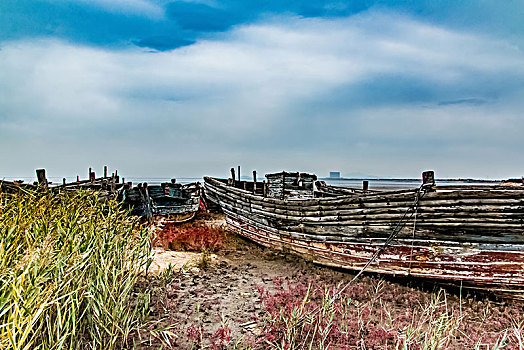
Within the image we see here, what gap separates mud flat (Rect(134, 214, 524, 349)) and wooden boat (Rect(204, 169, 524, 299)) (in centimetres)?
40

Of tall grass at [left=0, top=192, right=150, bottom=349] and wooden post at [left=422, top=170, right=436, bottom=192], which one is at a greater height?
wooden post at [left=422, top=170, right=436, bottom=192]

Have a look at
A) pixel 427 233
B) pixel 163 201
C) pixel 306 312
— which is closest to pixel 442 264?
pixel 427 233

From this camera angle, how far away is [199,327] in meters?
5.92

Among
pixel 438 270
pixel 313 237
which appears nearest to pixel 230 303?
pixel 313 237

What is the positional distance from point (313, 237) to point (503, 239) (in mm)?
3873

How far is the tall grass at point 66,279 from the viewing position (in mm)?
3797

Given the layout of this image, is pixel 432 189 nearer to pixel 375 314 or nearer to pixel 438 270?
pixel 438 270

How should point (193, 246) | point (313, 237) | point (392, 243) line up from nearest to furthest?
1. point (392, 243)
2. point (313, 237)
3. point (193, 246)

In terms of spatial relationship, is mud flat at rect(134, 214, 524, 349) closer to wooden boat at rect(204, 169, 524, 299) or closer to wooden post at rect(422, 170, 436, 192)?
wooden boat at rect(204, 169, 524, 299)

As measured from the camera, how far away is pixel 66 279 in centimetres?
484

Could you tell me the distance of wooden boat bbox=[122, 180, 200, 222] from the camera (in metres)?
15.5

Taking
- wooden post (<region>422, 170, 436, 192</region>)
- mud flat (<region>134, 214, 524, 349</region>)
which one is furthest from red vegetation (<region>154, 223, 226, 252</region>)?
wooden post (<region>422, 170, 436, 192</region>)

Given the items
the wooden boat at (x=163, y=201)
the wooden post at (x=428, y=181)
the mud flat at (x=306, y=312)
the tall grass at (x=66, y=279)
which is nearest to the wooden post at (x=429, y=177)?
the wooden post at (x=428, y=181)

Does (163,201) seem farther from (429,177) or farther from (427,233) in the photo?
(429,177)
